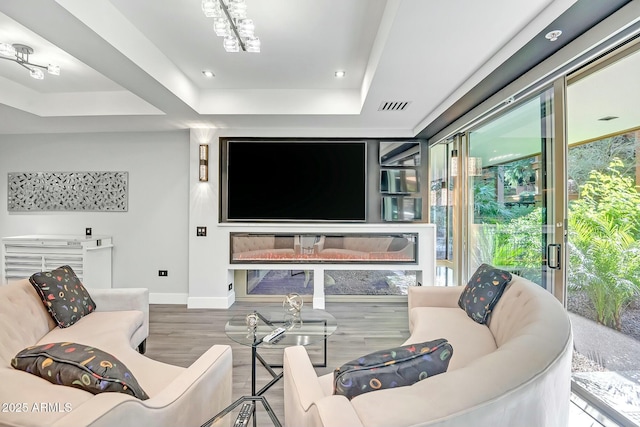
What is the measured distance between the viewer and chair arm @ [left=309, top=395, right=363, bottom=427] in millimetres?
845

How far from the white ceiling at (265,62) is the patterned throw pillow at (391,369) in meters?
1.77

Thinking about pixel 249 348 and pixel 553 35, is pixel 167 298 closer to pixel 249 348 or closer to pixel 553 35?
pixel 249 348

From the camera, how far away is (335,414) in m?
0.89

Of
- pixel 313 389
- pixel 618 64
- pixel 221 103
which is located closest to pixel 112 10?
pixel 221 103

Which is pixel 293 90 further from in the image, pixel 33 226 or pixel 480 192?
pixel 33 226

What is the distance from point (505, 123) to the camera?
299 centimetres

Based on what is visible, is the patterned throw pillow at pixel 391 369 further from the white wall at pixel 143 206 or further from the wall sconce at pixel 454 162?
the white wall at pixel 143 206

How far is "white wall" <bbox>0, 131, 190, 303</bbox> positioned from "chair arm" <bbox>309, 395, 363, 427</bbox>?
4.11 m

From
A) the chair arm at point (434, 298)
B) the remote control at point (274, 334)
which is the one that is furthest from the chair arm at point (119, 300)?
the chair arm at point (434, 298)

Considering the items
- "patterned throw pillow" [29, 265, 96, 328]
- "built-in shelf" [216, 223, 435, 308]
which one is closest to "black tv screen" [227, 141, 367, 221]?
"built-in shelf" [216, 223, 435, 308]

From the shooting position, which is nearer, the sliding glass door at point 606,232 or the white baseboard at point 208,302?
the sliding glass door at point 606,232

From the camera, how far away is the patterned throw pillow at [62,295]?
2.27m

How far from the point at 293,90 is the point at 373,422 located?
3.61 metres

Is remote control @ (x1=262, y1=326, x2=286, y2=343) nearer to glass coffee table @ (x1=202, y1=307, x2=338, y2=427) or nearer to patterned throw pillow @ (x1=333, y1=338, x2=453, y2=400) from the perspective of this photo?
glass coffee table @ (x1=202, y1=307, x2=338, y2=427)
